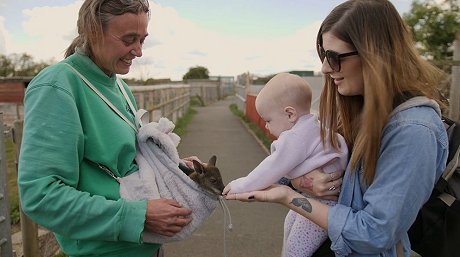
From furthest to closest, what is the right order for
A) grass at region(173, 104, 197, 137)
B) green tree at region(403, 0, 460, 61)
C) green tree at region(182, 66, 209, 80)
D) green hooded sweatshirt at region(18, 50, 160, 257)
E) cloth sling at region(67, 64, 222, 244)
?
1. green tree at region(182, 66, 209, 80)
2. grass at region(173, 104, 197, 137)
3. green tree at region(403, 0, 460, 61)
4. cloth sling at region(67, 64, 222, 244)
5. green hooded sweatshirt at region(18, 50, 160, 257)

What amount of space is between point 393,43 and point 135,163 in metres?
1.21

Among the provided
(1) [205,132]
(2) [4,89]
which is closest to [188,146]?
(1) [205,132]

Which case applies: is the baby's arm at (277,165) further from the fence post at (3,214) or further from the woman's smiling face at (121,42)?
the fence post at (3,214)

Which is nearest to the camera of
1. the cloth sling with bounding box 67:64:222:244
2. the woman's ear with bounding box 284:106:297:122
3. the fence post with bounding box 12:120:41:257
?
the cloth sling with bounding box 67:64:222:244

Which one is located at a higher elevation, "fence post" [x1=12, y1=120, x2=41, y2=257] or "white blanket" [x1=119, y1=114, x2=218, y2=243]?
"white blanket" [x1=119, y1=114, x2=218, y2=243]

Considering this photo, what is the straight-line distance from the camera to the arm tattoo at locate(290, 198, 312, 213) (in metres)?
1.69

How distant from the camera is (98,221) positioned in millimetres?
1635

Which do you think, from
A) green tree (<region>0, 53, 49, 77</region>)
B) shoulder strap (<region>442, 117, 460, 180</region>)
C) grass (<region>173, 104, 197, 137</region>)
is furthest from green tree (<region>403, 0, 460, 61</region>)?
green tree (<region>0, 53, 49, 77</region>)

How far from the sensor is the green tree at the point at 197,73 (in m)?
54.2

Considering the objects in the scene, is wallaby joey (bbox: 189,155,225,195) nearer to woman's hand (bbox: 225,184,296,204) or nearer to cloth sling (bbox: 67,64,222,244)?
cloth sling (bbox: 67,64,222,244)

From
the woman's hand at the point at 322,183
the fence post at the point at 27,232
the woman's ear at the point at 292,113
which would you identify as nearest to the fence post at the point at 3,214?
the fence post at the point at 27,232

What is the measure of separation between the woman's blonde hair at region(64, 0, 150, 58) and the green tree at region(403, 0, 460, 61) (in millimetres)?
5069

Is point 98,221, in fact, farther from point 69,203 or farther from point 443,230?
point 443,230

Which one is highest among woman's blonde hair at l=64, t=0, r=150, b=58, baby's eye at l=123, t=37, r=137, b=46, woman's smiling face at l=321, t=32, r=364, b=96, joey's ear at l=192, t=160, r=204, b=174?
woman's blonde hair at l=64, t=0, r=150, b=58
